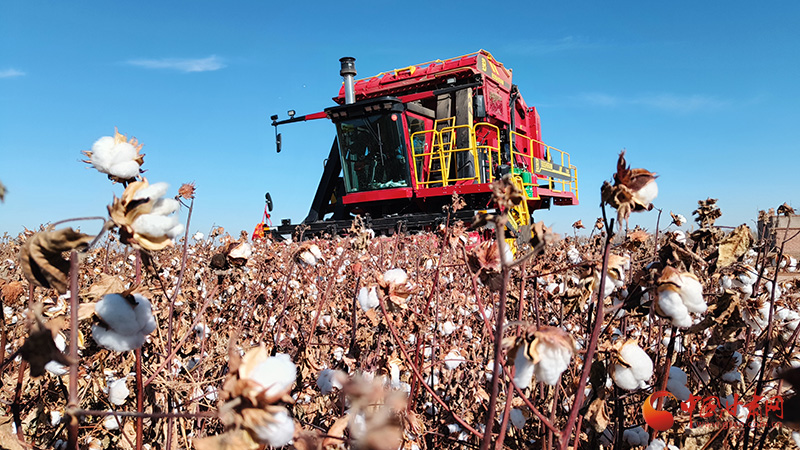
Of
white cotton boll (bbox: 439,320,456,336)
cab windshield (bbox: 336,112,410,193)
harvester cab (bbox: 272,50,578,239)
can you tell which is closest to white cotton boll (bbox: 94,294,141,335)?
white cotton boll (bbox: 439,320,456,336)

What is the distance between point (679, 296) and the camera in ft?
3.37

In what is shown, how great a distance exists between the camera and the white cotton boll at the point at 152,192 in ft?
2.78

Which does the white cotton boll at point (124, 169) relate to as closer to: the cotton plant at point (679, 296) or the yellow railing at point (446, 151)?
the cotton plant at point (679, 296)

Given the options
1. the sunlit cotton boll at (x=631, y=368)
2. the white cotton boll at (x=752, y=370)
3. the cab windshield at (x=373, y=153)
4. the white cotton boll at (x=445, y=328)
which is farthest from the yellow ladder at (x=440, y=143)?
the sunlit cotton boll at (x=631, y=368)

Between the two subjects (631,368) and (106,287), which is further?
(631,368)

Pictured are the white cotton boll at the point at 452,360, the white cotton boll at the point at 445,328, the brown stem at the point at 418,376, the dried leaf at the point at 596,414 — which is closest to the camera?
the brown stem at the point at 418,376

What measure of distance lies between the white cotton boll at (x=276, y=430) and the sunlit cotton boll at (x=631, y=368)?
2.47 ft

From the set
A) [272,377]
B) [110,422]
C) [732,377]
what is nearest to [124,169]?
[272,377]

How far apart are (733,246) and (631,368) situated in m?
0.55

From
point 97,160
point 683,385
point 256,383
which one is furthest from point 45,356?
point 683,385

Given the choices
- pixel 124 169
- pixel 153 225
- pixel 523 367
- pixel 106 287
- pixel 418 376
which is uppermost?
pixel 124 169

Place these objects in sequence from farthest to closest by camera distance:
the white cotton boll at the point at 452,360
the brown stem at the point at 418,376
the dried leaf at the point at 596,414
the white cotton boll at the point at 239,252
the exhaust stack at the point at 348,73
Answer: the exhaust stack at the point at 348,73 → the white cotton boll at the point at 452,360 → the white cotton boll at the point at 239,252 → the dried leaf at the point at 596,414 → the brown stem at the point at 418,376

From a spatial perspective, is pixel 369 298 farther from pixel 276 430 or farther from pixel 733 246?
pixel 733 246

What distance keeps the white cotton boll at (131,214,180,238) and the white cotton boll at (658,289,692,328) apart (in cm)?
91
